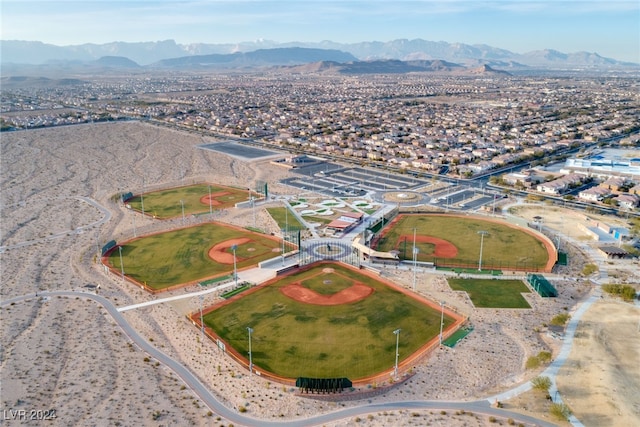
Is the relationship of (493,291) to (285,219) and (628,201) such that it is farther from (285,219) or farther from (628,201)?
(628,201)

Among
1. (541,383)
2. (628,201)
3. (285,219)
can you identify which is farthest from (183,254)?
(628,201)

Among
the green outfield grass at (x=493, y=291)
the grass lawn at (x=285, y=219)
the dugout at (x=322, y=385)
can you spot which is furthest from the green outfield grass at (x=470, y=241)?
the dugout at (x=322, y=385)

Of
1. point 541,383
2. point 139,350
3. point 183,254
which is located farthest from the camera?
point 183,254

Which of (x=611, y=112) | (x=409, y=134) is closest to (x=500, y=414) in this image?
(x=409, y=134)

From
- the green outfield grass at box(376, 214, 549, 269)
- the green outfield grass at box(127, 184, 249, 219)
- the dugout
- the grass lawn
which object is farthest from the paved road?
the green outfield grass at box(127, 184, 249, 219)

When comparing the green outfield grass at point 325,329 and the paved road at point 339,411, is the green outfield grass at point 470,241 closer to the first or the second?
the green outfield grass at point 325,329

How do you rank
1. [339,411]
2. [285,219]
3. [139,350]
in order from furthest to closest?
[285,219] → [139,350] → [339,411]

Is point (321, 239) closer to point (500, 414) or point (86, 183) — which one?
point (500, 414)
